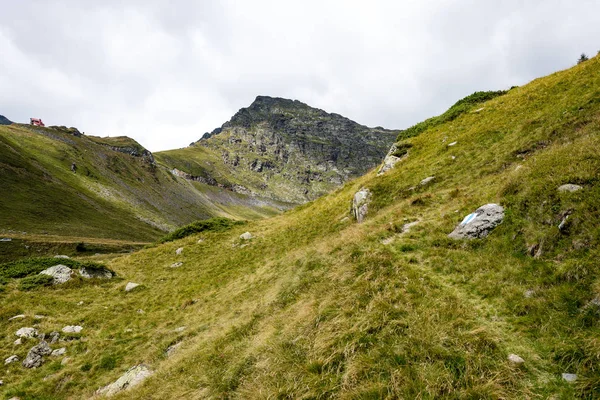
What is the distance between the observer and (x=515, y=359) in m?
7.18

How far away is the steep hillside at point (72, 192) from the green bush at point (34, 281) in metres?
65.8

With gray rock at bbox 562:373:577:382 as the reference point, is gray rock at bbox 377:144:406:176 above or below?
above

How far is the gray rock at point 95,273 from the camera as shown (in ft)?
90.2

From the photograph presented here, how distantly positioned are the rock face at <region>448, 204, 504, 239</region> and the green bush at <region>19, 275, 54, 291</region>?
30359mm

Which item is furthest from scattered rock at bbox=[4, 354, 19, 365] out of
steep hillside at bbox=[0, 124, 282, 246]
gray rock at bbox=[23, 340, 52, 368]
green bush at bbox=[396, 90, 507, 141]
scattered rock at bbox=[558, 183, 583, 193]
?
steep hillside at bbox=[0, 124, 282, 246]

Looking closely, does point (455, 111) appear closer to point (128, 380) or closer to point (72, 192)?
point (128, 380)

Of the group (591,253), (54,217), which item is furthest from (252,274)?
(54,217)

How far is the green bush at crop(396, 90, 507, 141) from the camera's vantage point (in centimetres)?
3603

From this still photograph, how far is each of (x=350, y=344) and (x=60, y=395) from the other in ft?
47.2

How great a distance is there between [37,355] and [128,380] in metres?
7.79

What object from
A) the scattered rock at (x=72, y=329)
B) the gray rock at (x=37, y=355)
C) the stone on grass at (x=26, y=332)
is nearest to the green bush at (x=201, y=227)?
the scattered rock at (x=72, y=329)

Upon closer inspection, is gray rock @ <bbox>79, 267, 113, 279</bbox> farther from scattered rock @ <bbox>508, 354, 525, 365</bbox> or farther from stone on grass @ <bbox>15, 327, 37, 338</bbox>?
scattered rock @ <bbox>508, 354, 525, 365</bbox>

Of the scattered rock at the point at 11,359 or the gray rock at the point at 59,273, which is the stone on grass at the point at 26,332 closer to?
the scattered rock at the point at 11,359

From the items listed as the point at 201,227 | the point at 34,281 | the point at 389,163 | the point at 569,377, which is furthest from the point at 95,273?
the point at 569,377
